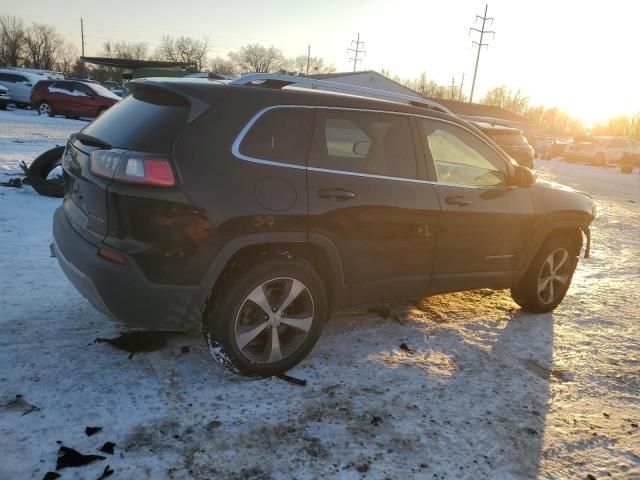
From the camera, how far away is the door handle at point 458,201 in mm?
3830

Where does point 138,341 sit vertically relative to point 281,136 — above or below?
below

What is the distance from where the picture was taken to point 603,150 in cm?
3142

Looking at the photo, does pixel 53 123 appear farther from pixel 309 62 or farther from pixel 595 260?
pixel 309 62

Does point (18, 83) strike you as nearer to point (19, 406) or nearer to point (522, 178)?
point (19, 406)

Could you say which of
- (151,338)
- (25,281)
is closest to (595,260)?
(151,338)

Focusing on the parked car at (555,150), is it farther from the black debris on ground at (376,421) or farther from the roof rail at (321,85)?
the black debris on ground at (376,421)

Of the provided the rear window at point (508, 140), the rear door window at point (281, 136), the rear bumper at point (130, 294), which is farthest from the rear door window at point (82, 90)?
the rear door window at point (281, 136)

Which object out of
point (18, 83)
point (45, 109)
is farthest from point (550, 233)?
point (18, 83)

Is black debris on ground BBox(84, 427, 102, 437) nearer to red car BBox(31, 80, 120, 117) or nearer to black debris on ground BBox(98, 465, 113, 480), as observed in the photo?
black debris on ground BBox(98, 465, 113, 480)

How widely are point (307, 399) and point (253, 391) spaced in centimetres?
34

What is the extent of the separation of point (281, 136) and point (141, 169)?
0.88 m

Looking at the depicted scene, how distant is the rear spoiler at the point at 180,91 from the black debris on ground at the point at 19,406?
1.81 metres

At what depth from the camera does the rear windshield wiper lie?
299cm

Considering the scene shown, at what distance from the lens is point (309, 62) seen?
333 ft
